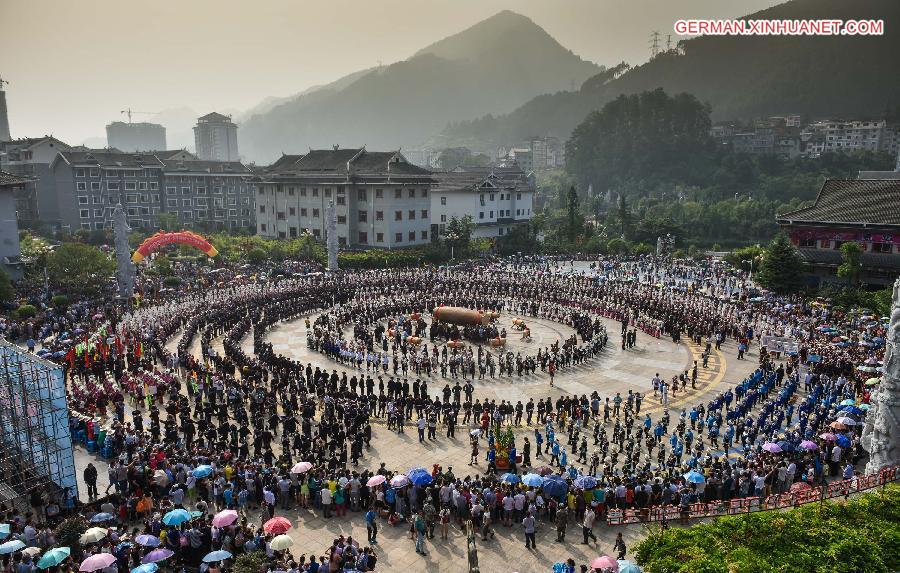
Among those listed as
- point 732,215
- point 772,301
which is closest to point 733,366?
point 772,301

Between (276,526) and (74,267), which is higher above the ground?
(74,267)

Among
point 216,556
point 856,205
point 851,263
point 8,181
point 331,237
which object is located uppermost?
point 8,181

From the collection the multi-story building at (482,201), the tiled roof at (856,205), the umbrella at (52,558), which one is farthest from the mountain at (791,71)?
the umbrella at (52,558)

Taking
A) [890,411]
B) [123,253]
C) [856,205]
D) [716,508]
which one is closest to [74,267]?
[123,253]

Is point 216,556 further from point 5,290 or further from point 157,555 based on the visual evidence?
point 5,290

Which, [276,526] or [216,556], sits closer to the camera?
[216,556]

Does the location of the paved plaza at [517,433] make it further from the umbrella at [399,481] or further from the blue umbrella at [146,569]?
the blue umbrella at [146,569]

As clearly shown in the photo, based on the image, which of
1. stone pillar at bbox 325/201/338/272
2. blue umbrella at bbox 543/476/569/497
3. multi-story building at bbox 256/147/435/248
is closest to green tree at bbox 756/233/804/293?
stone pillar at bbox 325/201/338/272
